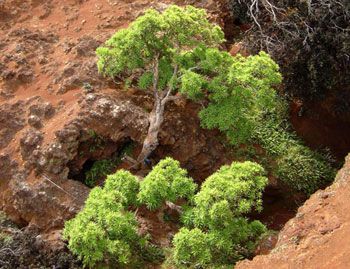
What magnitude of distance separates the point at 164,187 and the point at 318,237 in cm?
236

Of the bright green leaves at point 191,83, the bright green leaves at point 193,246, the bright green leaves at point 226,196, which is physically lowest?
the bright green leaves at point 193,246

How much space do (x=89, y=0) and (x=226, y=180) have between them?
21.7ft

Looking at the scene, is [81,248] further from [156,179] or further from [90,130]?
[90,130]

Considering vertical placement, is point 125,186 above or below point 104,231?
above

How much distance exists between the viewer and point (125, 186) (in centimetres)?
848

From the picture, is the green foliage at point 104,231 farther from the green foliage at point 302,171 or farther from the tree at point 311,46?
the tree at point 311,46

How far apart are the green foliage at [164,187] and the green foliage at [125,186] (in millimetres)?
267

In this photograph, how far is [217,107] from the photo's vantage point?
32.5 feet

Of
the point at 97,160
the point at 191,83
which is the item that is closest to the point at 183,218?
the point at 191,83

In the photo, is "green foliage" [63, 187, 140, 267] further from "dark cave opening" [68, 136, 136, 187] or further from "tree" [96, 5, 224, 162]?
"tree" [96, 5, 224, 162]

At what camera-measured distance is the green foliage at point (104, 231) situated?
7820 millimetres

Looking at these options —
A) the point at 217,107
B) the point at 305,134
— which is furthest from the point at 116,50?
the point at 305,134

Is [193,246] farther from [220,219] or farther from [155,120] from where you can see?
[155,120]

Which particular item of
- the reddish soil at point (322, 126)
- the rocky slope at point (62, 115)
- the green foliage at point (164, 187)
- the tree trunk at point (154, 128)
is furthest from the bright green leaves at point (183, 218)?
the reddish soil at point (322, 126)
